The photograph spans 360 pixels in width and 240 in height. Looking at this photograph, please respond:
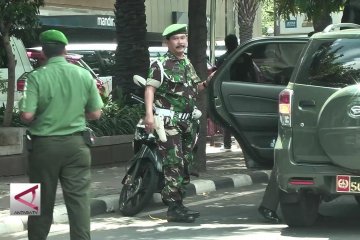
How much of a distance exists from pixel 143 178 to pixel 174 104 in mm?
944

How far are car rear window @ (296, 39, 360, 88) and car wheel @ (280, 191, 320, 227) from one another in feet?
3.53

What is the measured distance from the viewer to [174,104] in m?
7.89

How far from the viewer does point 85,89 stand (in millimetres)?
5648

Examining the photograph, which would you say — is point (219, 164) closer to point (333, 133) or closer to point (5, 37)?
point (5, 37)

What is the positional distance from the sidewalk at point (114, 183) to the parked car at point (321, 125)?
7.88 feet

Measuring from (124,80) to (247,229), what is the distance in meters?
6.74

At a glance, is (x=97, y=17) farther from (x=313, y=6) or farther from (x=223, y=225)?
(x=223, y=225)

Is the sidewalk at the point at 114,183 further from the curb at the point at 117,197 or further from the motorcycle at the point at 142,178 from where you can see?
the motorcycle at the point at 142,178

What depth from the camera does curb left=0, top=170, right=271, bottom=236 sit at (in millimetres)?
7660

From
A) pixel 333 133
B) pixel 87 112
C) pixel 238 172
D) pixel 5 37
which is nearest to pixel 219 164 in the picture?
pixel 238 172

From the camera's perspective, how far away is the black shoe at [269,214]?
7.64m

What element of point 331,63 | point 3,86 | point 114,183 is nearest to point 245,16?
point 3,86

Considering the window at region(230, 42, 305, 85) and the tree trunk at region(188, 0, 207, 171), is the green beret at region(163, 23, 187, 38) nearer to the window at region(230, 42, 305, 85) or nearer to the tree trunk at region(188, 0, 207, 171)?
the window at region(230, 42, 305, 85)

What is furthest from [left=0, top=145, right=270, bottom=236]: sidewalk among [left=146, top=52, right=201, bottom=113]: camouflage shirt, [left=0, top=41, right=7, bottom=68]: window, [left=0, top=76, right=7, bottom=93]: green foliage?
[left=0, top=41, right=7, bottom=68]: window
